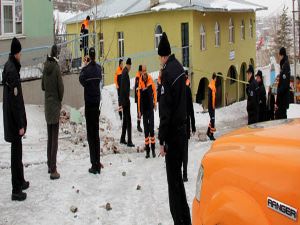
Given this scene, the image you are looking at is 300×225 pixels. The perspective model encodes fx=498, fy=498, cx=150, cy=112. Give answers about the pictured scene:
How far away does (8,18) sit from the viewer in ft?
54.0

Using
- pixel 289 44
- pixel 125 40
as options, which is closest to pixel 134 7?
pixel 125 40

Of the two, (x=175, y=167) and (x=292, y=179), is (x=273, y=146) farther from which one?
(x=175, y=167)

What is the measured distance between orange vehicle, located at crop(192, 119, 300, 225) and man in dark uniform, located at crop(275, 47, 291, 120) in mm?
7379

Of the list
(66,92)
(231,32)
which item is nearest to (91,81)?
(66,92)

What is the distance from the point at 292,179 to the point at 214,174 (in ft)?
2.58

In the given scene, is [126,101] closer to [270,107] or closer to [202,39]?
[270,107]

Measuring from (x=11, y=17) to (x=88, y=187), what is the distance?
34.1 feet

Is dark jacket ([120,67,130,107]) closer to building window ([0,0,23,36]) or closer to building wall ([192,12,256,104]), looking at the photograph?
building window ([0,0,23,36])

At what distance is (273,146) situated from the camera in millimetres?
3264

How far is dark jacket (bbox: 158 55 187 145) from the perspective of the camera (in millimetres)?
5547

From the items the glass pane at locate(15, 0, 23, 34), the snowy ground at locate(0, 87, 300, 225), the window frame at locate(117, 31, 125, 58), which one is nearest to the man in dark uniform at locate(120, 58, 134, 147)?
the snowy ground at locate(0, 87, 300, 225)

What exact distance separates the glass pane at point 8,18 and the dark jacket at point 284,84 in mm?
9377

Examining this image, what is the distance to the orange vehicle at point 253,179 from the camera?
2.89m

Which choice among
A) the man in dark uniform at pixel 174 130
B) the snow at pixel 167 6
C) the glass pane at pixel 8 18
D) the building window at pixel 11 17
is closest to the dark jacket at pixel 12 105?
the man in dark uniform at pixel 174 130
